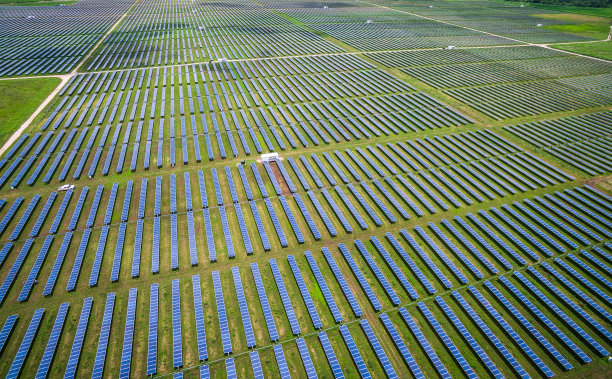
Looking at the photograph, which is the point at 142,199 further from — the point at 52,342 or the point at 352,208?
the point at 352,208

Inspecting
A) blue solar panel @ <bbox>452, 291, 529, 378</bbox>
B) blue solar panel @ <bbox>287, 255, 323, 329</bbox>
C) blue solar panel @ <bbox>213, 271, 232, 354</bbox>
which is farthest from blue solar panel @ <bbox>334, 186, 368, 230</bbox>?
blue solar panel @ <bbox>213, 271, 232, 354</bbox>

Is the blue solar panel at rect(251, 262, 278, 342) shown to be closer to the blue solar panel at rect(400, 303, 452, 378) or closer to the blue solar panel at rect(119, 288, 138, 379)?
the blue solar panel at rect(119, 288, 138, 379)

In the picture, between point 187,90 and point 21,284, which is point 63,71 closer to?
point 187,90

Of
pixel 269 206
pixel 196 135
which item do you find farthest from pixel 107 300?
pixel 196 135

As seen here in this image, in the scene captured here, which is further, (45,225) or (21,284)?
(45,225)

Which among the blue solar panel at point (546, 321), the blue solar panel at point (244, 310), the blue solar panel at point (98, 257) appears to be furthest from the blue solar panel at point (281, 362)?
the blue solar panel at point (546, 321)

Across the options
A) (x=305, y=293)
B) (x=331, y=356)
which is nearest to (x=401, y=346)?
(x=331, y=356)

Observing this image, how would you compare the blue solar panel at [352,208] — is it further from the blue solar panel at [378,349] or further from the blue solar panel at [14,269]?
Result: the blue solar panel at [14,269]
